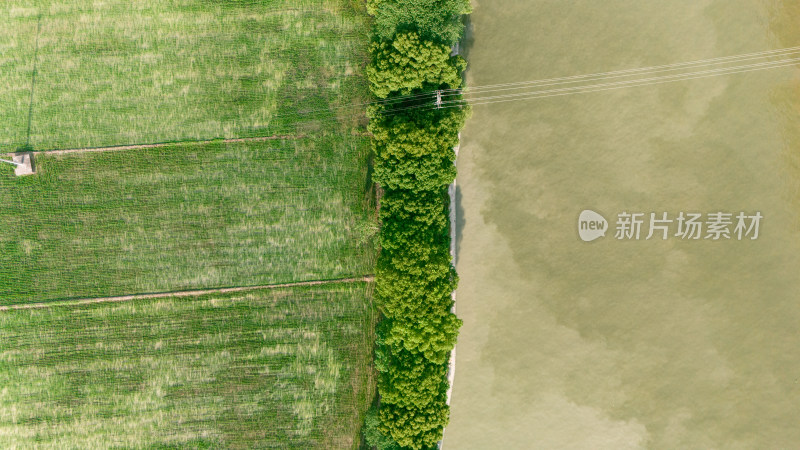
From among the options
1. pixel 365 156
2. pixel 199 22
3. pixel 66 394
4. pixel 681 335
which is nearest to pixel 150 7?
pixel 199 22

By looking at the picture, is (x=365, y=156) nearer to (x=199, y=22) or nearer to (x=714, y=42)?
(x=199, y=22)

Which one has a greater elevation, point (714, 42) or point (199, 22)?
point (199, 22)

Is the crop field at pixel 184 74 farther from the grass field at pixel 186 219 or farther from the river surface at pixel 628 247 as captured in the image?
the river surface at pixel 628 247

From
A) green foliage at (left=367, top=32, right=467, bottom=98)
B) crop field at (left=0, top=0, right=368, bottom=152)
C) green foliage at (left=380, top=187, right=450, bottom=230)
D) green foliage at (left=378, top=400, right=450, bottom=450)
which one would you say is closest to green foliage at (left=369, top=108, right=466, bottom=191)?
green foliage at (left=380, top=187, right=450, bottom=230)

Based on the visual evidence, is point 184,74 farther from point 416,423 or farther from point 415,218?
point 416,423

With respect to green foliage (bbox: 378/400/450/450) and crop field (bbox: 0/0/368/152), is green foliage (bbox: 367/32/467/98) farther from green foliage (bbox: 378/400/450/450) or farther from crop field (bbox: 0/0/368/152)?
green foliage (bbox: 378/400/450/450)

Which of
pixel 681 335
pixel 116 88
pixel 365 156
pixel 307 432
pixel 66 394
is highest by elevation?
pixel 116 88
